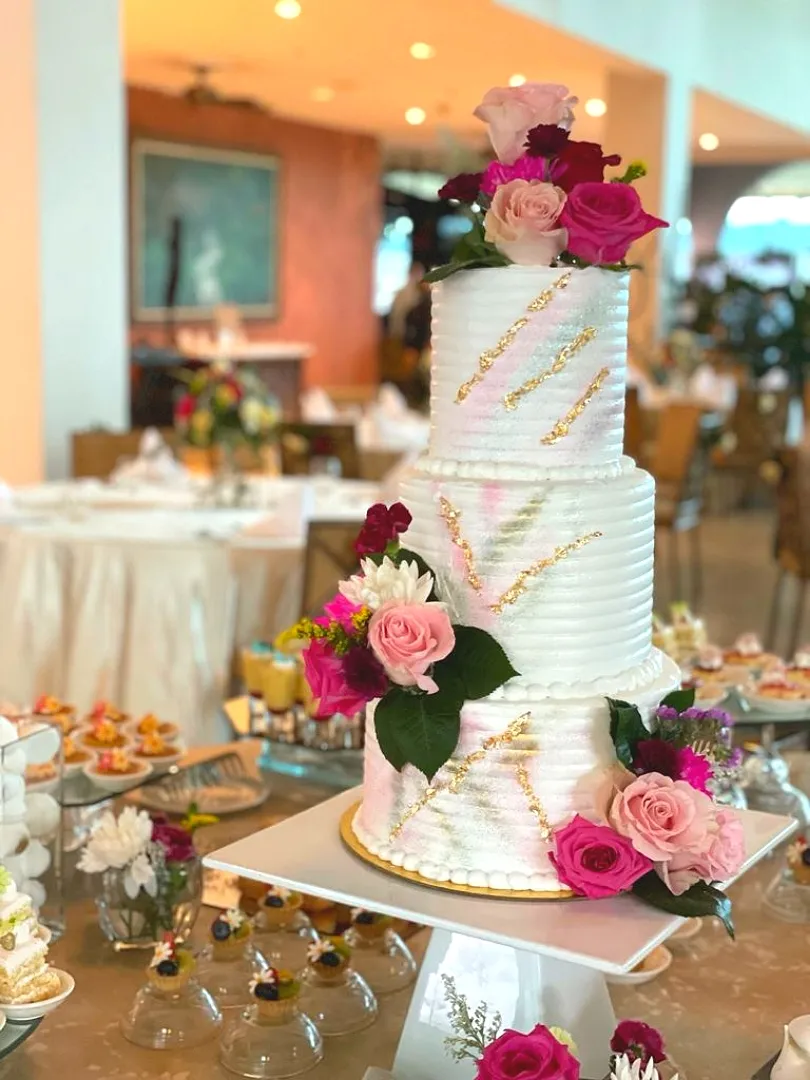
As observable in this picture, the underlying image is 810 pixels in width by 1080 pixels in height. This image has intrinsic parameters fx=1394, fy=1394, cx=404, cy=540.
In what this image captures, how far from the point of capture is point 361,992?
1.65 metres

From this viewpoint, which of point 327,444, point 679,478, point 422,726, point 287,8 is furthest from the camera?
point 287,8

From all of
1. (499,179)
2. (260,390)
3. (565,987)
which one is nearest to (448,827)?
(565,987)

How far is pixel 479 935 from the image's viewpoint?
1.34 metres

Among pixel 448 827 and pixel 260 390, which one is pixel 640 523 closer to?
pixel 448 827

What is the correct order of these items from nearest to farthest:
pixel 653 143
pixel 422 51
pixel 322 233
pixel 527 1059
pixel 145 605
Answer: pixel 527 1059 → pixel 145 605 → pixel 422 51 → pixel 653 143 → pixel 322 233

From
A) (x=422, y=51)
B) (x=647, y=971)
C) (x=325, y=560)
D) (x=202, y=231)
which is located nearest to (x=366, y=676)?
(x=647, y=971)

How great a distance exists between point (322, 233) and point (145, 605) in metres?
10.0

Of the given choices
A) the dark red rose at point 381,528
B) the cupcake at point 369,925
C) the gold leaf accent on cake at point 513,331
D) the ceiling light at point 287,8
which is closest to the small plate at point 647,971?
the cupcake at point 369,925

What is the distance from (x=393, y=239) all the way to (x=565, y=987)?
16001 mm

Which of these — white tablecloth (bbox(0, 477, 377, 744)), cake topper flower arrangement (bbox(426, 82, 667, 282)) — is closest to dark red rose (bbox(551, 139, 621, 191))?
cake topper flower arrangement (bbox(426, 82, 667, 282))

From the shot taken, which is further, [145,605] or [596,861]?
[145,605]

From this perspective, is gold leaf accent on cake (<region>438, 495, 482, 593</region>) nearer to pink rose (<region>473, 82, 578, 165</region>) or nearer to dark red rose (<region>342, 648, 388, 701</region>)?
dark red rose (<region>342, 648, 388, 701</region>)

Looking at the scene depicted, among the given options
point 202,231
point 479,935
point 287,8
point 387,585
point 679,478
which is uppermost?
point 287,8

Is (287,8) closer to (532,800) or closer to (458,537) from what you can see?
(458,537)
